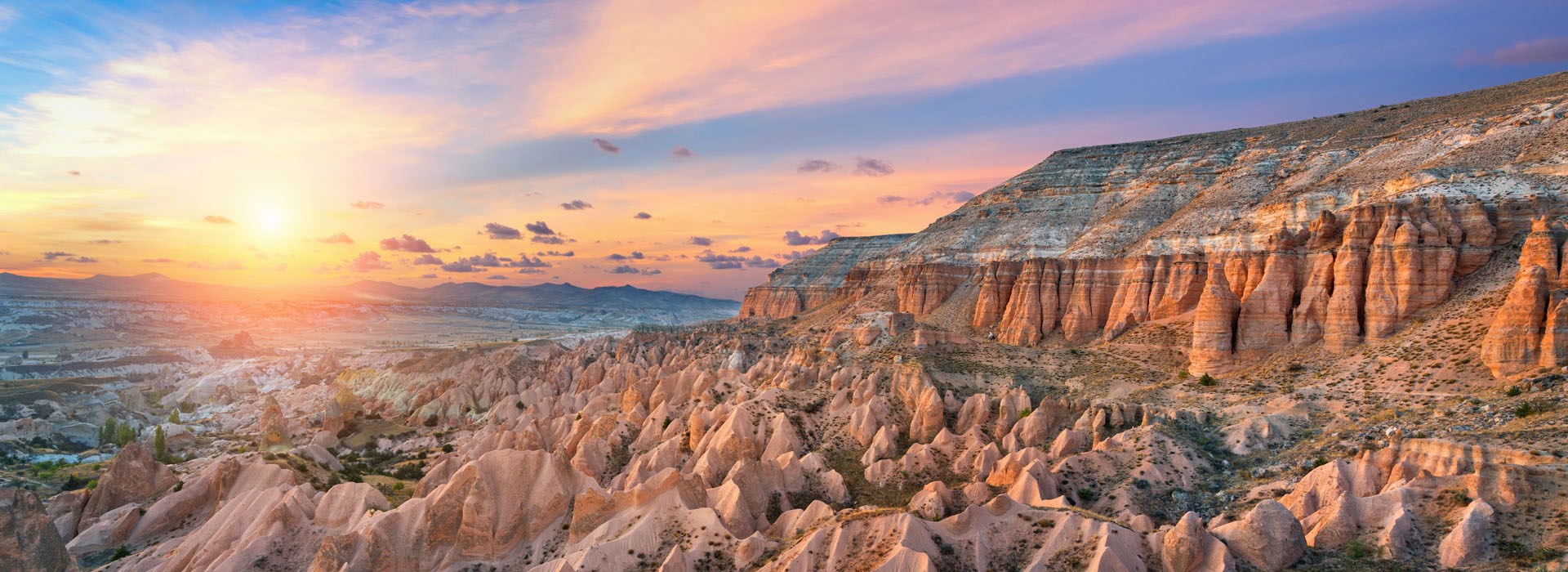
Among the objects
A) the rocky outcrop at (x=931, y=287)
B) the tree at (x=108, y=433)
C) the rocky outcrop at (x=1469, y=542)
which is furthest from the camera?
the rocky outcrop at (x=931, y=287)

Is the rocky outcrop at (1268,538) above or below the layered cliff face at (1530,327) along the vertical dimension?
below

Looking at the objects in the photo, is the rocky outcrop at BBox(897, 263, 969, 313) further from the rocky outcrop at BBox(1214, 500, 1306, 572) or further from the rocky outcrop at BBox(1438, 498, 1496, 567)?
the rocky outcrop at BBox(1438, 498, 1496, 567)

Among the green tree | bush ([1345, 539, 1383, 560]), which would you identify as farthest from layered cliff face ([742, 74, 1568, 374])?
the green tree

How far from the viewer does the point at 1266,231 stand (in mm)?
66062

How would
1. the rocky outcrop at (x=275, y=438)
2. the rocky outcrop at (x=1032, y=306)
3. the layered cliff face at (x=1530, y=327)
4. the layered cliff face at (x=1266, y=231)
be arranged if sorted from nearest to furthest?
the layered cliff face at (x=1530, y=327), the layered cliff face at (x=1266, y=231), the rocky outcrop at (x=275, y=438), the rocky outcrop at (x=1032, y=306)

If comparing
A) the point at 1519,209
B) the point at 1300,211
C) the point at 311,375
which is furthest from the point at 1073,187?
the point at 311,375

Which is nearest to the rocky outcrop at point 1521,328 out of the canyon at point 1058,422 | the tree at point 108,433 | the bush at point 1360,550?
the canyon at point 1058,422

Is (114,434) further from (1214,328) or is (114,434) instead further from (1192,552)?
(1214,328)

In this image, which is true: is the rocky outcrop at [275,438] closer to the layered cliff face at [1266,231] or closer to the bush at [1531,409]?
the layered cliff face at [1266,231]

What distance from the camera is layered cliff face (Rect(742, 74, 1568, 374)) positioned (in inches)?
2028

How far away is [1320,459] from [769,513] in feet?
95.3

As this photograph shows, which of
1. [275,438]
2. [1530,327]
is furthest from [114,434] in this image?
[1530,327]

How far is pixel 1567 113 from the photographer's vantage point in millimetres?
59688

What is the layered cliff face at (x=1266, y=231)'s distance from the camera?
51500 mm
